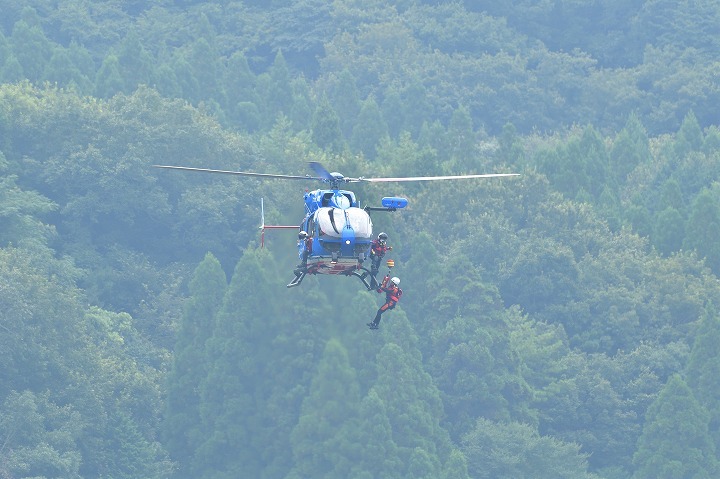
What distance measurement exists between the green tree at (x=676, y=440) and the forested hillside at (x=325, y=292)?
0.11 meters

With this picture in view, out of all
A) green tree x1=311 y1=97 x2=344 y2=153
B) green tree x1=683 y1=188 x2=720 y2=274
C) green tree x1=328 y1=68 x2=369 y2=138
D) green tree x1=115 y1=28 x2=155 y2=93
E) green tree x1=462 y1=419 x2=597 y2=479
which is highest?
green tree x1=328 y1=68 x2=369 y2=138

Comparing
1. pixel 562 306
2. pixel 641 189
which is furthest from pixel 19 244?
pixel 641 189

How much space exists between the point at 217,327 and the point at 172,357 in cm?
424

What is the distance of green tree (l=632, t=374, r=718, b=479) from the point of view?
111 meters

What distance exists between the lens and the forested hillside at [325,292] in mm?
108125

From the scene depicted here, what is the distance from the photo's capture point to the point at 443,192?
12812 centimetres

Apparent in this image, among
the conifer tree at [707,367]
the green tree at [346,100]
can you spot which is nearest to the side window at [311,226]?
the conifer tree at [707,367]

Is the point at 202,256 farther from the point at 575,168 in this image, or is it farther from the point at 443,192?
the point at 575,168

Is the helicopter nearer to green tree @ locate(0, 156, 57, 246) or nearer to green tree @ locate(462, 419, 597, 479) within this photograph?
green tree @ locate(462, 419, 597, 479)

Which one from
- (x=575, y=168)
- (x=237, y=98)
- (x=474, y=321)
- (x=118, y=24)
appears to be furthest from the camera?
(x=118, y=24)

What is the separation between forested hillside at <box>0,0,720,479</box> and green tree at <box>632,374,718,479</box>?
0.36 ft

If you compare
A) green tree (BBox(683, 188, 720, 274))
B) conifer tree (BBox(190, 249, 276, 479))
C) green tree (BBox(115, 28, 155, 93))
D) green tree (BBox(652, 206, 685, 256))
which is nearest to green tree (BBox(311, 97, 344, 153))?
green tree (BBox(115, 28, 155, 93))

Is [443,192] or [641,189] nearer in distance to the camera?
[443,192]

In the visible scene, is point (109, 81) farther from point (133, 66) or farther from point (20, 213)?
point (20, 213)
